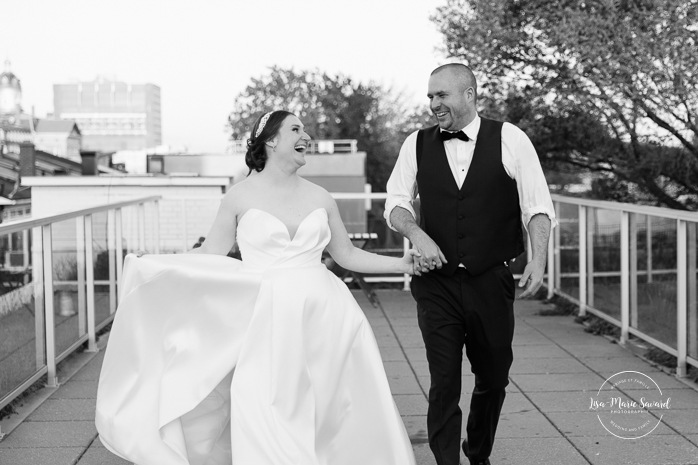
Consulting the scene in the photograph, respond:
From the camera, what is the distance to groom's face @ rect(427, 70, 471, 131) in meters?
4.41

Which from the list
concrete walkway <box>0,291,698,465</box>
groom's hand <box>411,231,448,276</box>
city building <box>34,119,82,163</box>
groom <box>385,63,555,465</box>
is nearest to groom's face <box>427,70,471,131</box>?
groom <box>385,63,555,465</box>

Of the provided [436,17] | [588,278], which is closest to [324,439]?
[588,278]

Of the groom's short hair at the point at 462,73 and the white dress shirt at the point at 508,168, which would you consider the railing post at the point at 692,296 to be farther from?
the groom's short hair at the point at 462,73

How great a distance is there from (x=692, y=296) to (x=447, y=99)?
3.01 m

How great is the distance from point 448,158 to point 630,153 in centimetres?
691

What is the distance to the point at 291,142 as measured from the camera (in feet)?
15.0

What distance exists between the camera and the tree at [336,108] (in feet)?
199

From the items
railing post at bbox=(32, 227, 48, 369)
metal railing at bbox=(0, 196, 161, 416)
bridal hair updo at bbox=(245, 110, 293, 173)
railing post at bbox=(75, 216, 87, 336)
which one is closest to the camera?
bridal hair updo at bbox=(245, 110, 293, 173)

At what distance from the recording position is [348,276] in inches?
459

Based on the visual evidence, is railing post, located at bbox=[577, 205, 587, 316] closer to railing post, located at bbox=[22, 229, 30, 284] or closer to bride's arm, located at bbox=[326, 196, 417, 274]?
bride's arm, located at bbox=[326, 196, 417, 274]

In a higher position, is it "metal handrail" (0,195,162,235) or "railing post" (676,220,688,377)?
"metal handrail" (0,195,162,235)

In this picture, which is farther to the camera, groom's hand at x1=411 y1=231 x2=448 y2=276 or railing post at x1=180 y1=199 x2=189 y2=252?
railing post at x1=180 y1=199 x2=189 y2=252

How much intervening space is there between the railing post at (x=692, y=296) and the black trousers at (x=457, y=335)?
8.27 ft

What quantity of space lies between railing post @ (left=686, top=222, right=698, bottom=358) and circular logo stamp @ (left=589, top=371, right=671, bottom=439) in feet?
1.19
